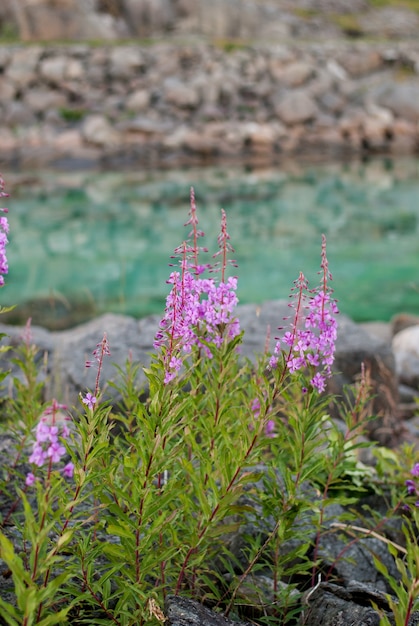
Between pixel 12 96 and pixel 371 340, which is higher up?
pixel 12 96

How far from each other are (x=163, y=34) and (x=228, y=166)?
16194 mm

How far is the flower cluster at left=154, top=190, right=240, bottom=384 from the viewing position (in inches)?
80.5

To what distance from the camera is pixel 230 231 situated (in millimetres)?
14555

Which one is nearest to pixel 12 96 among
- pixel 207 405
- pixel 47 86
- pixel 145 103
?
pixel 47 86

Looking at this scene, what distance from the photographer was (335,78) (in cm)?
2811

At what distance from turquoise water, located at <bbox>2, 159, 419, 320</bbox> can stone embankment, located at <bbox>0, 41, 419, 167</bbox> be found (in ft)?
9.36

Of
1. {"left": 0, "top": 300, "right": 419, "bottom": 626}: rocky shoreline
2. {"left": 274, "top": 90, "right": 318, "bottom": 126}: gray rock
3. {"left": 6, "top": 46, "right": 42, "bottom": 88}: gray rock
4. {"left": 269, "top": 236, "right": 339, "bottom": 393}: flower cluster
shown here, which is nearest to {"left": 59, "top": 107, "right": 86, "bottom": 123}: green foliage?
{"left": 6, "top": 46, "right": 42, "bottom": 88}: gray rock

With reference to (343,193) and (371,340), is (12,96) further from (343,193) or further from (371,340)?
(371,340)

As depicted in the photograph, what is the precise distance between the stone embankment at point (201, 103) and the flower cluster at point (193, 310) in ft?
64.2

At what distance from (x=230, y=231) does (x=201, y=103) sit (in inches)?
485

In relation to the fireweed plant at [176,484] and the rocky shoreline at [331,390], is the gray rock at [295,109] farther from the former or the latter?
the fireweed plant at [176,484]

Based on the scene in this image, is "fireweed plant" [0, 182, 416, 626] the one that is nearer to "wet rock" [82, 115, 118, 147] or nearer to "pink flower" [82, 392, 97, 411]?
"pink flower" [82, 392, 97, 411]

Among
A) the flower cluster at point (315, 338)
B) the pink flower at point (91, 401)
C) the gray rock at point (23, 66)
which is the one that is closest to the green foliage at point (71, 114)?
the gray rock at point (23, 66)

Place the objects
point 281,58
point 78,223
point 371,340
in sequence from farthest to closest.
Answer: point 281,58, point 78,223, point 371,340
